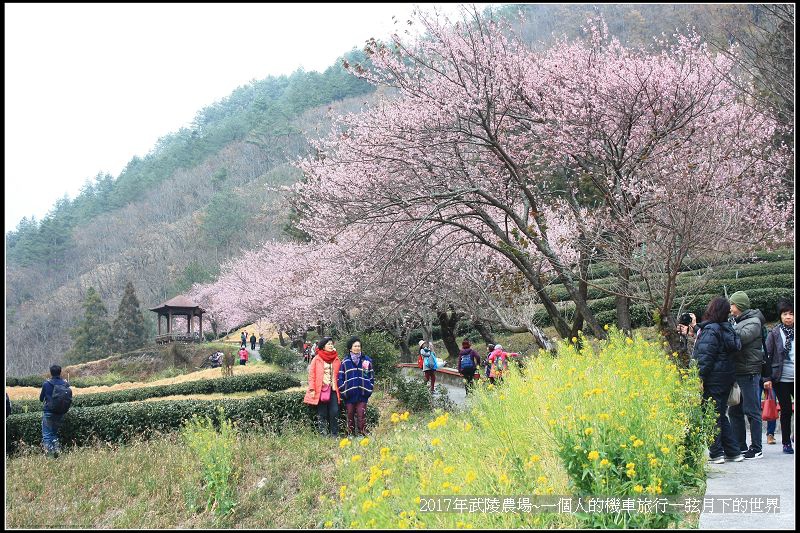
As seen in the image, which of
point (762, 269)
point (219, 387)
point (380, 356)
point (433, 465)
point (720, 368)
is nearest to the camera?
point (433, 465)

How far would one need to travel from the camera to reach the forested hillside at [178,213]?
63.9 meters

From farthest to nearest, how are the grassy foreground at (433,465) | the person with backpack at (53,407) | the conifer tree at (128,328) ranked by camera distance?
the conifer tree at (128,328) → the person with backpack at (53,407) → the grassy foreground at (433,465)

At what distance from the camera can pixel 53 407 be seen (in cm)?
947

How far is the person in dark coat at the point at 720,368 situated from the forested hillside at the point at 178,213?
4773cm

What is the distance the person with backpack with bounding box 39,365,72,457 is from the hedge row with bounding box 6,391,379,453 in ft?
1.09

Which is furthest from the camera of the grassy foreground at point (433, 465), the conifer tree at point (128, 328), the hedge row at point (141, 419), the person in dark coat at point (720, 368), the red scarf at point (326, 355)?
the conifer tree at point (128, 328)

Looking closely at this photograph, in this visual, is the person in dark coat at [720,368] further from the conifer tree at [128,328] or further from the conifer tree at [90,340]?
the conifer tree at [128,328]

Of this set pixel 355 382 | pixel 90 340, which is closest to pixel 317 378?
pixel 355 382

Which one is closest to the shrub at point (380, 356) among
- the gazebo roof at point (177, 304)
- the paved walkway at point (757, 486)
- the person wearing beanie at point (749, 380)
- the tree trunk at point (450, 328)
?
the tree trunk at point (450, 328)

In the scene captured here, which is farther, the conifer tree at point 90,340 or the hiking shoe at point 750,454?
the conifer tree at point 90,340

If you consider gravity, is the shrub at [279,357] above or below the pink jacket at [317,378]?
below

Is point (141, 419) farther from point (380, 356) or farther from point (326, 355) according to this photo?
point (380, 356)

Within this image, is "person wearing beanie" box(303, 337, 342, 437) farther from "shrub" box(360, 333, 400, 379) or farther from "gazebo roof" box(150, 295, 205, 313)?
"gazebo roof" box(150, 295, 205, 313)

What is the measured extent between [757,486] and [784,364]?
2.28m
